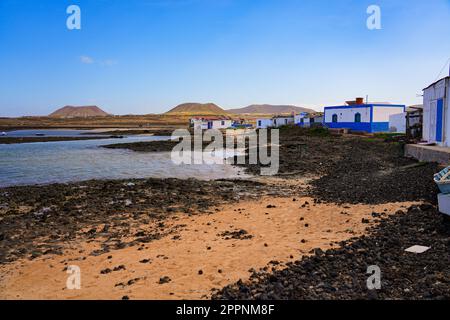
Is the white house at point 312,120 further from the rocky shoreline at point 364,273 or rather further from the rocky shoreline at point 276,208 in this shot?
the rocky shoreline at point 364,273

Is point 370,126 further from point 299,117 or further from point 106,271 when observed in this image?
point 106,271

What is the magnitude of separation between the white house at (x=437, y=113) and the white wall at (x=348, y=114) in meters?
16.9

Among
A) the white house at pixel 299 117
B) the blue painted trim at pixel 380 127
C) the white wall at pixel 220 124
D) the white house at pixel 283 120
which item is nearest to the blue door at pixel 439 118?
the blue painted trim at pixel 380 127

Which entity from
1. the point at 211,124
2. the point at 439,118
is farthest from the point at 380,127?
the point at 211,124

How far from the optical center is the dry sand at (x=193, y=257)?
6238mm

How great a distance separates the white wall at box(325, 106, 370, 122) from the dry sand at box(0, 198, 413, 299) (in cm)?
3290

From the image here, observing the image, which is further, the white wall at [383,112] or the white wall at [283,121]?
the white wall at [283,121]

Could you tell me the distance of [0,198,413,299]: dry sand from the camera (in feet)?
20.5

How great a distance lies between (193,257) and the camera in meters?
7.68

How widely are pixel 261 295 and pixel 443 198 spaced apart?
4.99 m

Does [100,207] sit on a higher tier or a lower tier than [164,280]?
lower

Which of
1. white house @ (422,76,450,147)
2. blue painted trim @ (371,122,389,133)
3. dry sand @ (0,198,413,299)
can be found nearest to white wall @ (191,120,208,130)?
blue painted trim @ (371,122,389,133)

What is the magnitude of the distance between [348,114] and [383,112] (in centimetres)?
439
